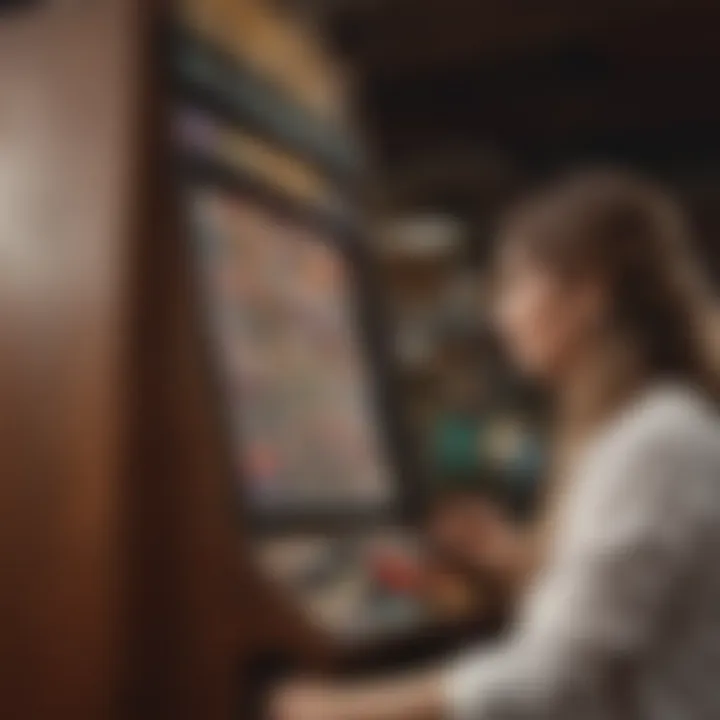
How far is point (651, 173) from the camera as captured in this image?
3885mm

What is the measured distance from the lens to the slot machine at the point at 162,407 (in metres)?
1.61

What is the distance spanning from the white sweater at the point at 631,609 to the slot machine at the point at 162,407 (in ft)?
0.69

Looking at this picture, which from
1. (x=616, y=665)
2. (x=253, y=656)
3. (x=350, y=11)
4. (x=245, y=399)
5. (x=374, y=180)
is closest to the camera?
(x=616, y=665)

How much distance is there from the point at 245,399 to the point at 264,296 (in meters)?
0.19

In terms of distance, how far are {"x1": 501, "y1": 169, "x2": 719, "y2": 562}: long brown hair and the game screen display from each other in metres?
0.31

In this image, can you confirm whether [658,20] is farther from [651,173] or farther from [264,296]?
[264,296]

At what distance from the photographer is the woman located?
58.1 inches

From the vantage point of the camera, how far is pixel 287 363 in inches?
75.2

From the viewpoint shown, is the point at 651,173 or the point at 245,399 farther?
the point at 651,173

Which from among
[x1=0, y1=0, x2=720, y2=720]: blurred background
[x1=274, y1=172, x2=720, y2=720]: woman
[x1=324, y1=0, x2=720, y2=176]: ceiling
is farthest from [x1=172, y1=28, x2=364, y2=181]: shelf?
[x1=324, y1=0, x2=720, y2=176]: ceiling

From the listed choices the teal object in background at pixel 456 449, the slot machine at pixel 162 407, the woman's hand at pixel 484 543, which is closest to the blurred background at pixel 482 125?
the teal object in background at pixel 456 449

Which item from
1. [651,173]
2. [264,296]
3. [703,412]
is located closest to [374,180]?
[264,296]

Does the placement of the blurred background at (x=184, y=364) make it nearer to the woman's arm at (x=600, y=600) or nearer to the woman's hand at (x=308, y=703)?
the woman's hand at (x=308, y=703)

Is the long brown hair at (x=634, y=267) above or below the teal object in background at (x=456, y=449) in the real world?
above
